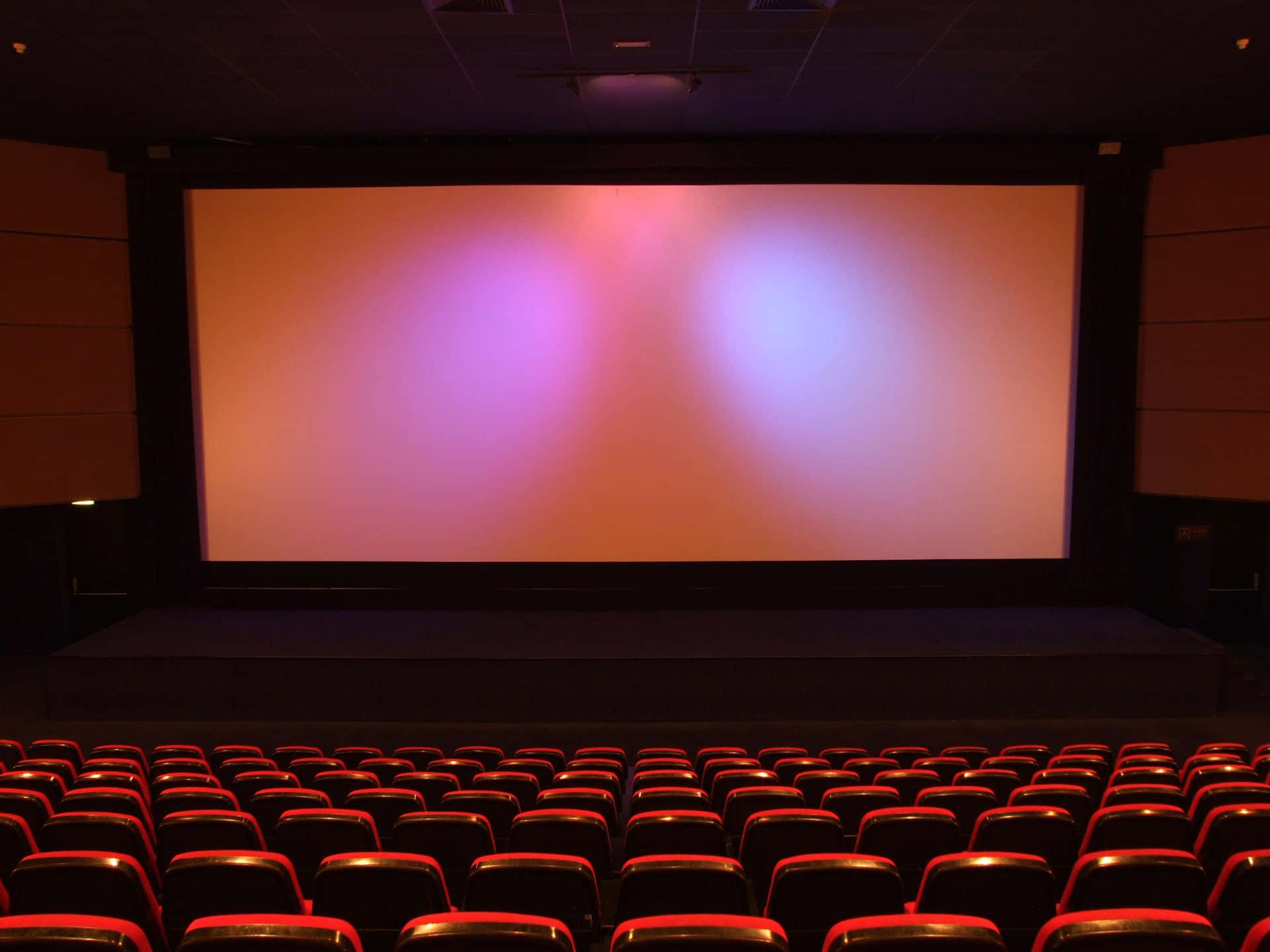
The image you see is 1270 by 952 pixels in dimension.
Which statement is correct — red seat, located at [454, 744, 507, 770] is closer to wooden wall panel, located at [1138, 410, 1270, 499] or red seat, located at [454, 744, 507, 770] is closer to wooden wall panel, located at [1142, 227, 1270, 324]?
wooden wall panel, located at [1138, 410, 1270, 499]

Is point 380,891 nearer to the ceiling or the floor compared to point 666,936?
nearer to the floor

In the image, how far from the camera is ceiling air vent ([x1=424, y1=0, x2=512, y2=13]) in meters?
5.23

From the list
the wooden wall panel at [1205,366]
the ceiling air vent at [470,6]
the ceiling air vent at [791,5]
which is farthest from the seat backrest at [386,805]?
the wooden wall panel at [1205,366]

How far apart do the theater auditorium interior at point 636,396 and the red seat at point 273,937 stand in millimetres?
4447

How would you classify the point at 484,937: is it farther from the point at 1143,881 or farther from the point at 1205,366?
the point at 1205,366

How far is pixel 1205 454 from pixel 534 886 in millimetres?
8104

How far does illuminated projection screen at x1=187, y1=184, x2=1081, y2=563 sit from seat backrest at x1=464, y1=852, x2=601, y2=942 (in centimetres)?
606

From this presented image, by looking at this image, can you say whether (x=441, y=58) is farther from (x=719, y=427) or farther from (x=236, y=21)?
(x=719, y=427)

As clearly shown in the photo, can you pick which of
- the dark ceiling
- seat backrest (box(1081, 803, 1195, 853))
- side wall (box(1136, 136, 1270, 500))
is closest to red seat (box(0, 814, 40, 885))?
seat backrest (box(1081, 803, 1195, 853))

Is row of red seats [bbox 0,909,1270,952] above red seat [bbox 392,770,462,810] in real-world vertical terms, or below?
above

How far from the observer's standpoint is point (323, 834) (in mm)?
2938

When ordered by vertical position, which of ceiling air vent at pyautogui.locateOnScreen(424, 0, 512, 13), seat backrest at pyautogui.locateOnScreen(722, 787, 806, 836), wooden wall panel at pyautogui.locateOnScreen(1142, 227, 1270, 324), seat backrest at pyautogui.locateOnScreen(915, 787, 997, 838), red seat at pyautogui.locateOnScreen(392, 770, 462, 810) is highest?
ceiling air vent at pyautogui.locateOnScreen(424, 0, 512, 13)

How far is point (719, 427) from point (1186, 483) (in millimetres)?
4447

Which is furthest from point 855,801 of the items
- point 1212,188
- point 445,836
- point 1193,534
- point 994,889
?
point 1212,188
